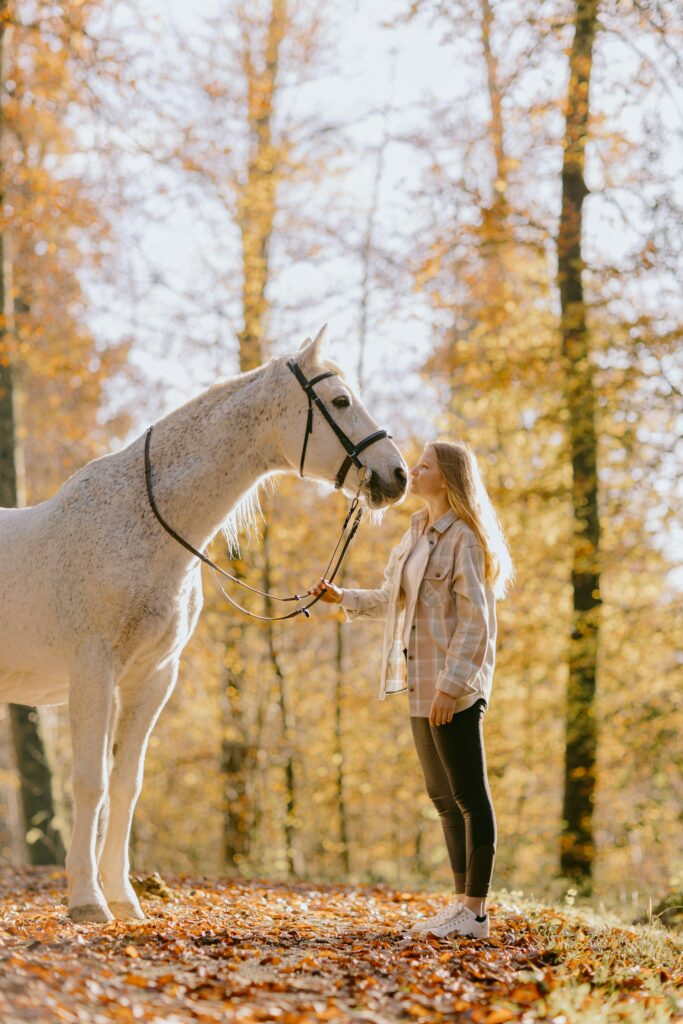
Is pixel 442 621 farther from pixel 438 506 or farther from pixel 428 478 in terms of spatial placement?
pixel 428 478

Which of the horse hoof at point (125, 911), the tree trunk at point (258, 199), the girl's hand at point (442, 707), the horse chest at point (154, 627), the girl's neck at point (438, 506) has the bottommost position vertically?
the horse hoof at point (125, 911)

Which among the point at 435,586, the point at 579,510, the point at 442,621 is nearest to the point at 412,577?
the point at 435,586

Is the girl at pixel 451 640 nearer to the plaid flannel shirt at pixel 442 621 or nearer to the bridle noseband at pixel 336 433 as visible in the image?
the plaid flannel shirt at pixel 442 621

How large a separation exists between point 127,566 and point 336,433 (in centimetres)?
116

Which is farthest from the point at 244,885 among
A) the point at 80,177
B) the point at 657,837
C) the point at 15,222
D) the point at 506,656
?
the point at 80,177

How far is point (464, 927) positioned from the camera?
14.3 feet

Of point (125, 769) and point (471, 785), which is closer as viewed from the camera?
point (471, 785)

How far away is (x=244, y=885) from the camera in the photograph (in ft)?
23.6

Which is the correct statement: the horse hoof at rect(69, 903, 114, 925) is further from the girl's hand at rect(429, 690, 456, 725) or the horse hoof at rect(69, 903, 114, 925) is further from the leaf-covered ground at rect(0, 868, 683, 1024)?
the girl's hand at rect(429, 690, 456, 725)

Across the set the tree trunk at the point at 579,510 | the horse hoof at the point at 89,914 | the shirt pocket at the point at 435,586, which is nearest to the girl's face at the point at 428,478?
the shirt pocket at the point at 435,586

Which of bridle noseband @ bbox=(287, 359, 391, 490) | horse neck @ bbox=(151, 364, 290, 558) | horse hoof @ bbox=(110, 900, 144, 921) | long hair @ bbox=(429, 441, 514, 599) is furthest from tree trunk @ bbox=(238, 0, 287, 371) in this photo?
horse hoof @ bbox=(110, 900, 144, 921)

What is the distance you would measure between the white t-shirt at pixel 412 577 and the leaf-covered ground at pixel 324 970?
141cm

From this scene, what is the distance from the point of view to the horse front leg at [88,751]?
447 centimetres

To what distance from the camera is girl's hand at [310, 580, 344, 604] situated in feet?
15.9
